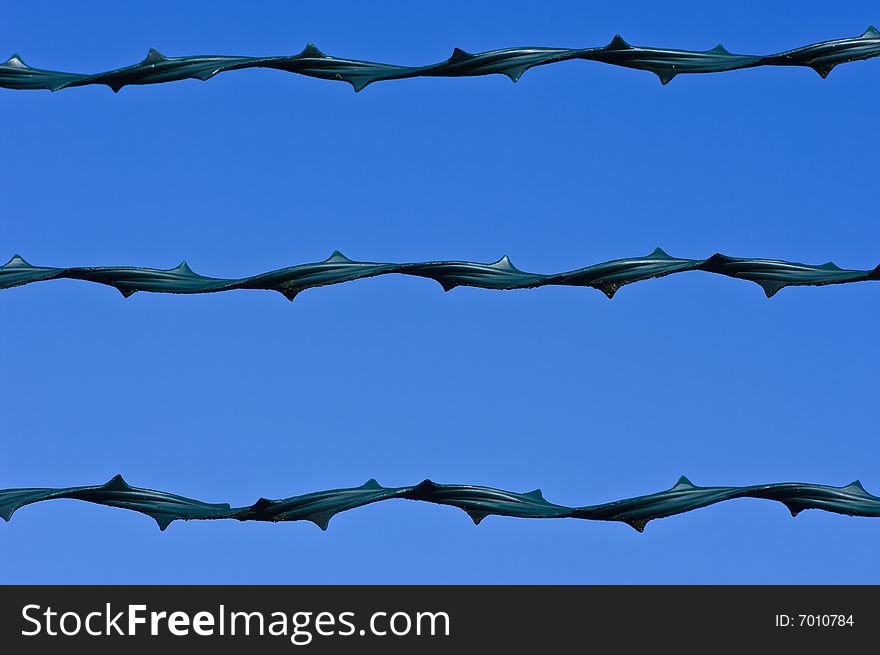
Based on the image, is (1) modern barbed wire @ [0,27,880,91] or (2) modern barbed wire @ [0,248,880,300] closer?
(2) modern barbed wire @ [0,248,880,300]

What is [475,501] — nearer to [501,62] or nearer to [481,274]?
[481,274]

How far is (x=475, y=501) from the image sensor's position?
255 inches

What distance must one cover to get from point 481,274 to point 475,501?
1380mm

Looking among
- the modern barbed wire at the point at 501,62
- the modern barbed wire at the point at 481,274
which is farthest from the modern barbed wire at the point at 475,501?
the modern barbed wire at the point at 501,62

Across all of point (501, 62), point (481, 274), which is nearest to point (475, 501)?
point (481, 274)

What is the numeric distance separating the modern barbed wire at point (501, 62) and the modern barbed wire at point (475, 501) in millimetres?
2595

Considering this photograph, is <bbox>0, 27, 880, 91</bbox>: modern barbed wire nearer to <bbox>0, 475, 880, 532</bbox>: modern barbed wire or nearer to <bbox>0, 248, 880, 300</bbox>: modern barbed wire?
<bbox>0, 248, 880, 300</bbox>: modern barbed wire

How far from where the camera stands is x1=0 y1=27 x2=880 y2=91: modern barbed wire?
6.98m

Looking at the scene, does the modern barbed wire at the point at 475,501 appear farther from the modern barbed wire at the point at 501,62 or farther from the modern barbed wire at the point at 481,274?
the modern barbed wire at the point at 501,62

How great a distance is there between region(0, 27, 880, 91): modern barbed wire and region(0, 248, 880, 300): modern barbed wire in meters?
1.23

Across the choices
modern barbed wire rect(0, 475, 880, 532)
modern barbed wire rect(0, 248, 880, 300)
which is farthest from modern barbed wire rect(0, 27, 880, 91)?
modern barbed wire rect(0, 475, 880, 532)

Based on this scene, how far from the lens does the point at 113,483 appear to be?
672cm

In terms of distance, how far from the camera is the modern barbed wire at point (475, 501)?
6500 mm

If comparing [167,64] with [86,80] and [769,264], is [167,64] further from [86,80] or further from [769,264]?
[769,264]
